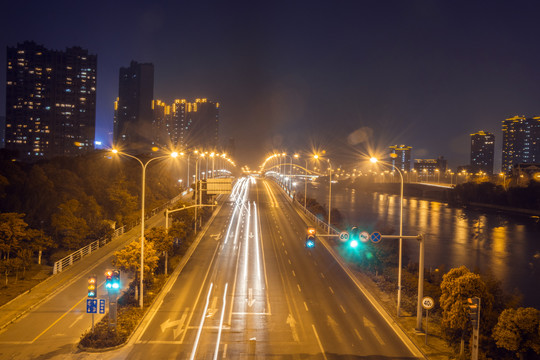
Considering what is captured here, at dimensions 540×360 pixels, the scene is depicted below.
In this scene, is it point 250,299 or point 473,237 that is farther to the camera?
point 473,237

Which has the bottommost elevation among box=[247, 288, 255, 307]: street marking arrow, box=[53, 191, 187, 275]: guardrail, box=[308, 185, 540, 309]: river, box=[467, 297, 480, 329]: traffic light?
box=[308, 185, 540, 309]: river

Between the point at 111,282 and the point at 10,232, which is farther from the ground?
the point at 10,232

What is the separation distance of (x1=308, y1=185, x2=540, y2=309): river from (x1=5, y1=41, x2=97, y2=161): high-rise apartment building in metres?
92.2

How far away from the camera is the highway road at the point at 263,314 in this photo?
15688 millimetres

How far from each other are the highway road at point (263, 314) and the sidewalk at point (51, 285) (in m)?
5.90

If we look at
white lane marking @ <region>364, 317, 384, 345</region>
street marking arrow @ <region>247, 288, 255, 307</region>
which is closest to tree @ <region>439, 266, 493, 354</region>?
white lane marking @ <region>364, 317, 384, 345</region>

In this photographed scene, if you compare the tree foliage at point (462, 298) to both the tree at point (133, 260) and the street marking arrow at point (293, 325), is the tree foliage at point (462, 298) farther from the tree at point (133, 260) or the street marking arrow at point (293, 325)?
the tree at point (133, 260)

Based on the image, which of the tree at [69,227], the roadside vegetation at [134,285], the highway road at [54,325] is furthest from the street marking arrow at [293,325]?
the tree at [69,227]

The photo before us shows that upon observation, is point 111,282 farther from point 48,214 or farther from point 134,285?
point 48,214

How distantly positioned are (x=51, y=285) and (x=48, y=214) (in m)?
14.2

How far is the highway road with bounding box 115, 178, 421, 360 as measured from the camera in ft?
51.5

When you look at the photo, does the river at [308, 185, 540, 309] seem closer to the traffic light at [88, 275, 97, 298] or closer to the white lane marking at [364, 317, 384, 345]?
the white lane marking at [364, 317, 384, 345]

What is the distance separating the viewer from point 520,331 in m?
13.9

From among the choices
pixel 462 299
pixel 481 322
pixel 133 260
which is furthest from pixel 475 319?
pixel 133 260
